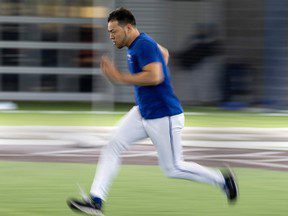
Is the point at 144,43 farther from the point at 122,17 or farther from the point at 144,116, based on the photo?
the point at 144,116

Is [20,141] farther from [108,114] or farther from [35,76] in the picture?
[35,76]

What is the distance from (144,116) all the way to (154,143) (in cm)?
24

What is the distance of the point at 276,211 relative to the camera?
8141 millimetres

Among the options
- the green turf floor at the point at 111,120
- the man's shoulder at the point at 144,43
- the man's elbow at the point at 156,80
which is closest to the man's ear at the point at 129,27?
the man's shoulder at the point at 144,43

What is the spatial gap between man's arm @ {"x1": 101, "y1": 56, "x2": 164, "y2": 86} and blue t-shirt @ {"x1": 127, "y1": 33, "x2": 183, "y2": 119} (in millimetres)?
70

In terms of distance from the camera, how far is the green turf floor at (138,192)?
809cm

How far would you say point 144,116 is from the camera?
759 cm

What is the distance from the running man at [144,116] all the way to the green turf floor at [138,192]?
41cm

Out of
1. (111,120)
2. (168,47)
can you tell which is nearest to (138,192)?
(111,120)

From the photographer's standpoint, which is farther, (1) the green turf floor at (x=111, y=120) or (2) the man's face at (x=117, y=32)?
(1) the green turf floor at (x=111, y=120)

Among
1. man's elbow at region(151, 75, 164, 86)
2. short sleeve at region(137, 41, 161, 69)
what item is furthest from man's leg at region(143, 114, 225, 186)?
short sleeve at region(137, 41, 161, 69)

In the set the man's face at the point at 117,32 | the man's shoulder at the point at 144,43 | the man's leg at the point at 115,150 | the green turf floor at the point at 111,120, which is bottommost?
the green turf floor at the point at 111,120

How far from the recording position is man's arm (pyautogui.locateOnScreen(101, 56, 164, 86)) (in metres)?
7.16

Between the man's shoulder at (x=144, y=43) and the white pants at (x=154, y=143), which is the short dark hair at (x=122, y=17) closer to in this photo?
the man's shoulder at (x=144, y=43)
